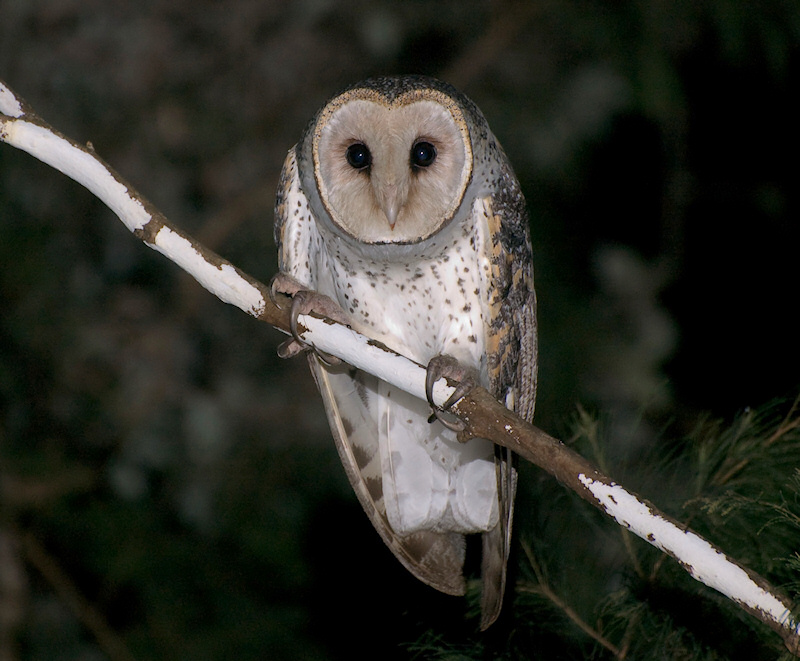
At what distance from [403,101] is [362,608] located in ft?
5.05

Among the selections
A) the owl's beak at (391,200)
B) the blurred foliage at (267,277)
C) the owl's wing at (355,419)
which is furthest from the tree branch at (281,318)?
the blurred foliage at (267,277)

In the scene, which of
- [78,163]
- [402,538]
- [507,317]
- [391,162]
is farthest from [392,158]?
[402,538]

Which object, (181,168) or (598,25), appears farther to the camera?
(181,168)

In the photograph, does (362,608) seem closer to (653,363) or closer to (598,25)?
(653,363)

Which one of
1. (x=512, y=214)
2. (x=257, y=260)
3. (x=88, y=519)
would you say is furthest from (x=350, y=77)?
(x=512, y=214)

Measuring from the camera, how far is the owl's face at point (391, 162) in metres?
1.55

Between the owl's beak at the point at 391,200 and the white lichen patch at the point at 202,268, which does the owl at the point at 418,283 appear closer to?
the owl's beak at the point at 391,200

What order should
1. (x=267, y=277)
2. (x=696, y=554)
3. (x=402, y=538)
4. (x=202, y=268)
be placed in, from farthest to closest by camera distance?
1. (x=267, y=277)
2. (x=402, y=538)
3. (x=202, y=268)
4. (x=696, y=554)

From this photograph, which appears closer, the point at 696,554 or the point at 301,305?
the point at 696,554

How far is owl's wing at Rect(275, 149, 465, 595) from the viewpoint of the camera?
1760 mm

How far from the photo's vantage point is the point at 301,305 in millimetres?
1602

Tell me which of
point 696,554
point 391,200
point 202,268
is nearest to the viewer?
point 696,554

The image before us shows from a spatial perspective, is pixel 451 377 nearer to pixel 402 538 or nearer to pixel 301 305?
pixel 301 305

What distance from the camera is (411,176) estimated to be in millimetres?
1583
